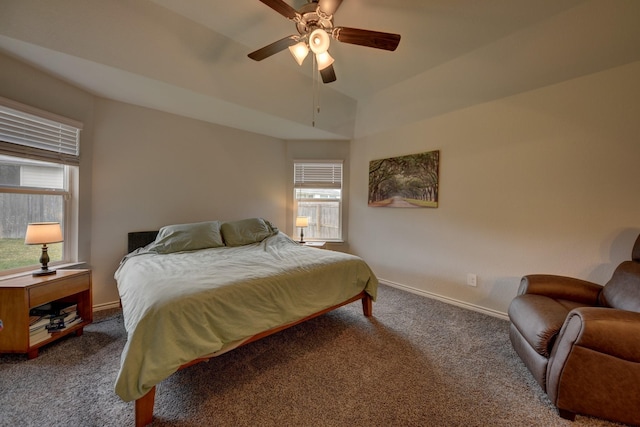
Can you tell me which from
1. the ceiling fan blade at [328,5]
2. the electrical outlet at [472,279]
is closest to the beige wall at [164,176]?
the ceiling fan blade at [328,5]

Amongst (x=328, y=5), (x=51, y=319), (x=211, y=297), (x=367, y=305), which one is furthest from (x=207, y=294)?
(x=328, y=5)

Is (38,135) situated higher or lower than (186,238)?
higher

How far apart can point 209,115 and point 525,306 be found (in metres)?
3.84

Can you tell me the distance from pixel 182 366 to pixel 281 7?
7.65ft

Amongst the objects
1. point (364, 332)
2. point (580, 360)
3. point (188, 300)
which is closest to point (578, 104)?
point (580, 360)

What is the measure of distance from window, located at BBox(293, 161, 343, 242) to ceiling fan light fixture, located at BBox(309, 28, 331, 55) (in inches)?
93.1

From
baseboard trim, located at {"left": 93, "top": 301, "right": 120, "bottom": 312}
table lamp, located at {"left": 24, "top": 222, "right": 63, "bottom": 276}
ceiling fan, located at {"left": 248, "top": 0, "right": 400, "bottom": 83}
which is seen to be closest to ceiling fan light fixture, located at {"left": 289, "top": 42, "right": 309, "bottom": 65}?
ceiling fan, located at {"left": 248, "top": 0, "right": 400, "bottom": 83}

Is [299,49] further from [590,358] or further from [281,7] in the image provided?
[590,358]

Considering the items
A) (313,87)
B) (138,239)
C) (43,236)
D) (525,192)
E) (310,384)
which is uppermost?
(313,87)

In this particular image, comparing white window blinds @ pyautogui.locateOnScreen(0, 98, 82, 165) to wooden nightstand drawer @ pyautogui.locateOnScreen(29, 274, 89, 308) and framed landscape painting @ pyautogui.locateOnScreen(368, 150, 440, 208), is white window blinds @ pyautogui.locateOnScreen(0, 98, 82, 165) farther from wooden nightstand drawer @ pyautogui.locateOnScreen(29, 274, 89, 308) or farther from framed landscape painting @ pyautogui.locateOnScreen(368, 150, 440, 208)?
framed landscape painting @ pyautogui.locateOnScreen(368, 150, 440, 208)

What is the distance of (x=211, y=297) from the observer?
4.88 ft

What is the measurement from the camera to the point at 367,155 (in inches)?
149

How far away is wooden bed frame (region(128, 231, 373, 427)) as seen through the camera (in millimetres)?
1244

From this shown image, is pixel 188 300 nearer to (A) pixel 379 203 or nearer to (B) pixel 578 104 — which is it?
(A) pixel 379 203
